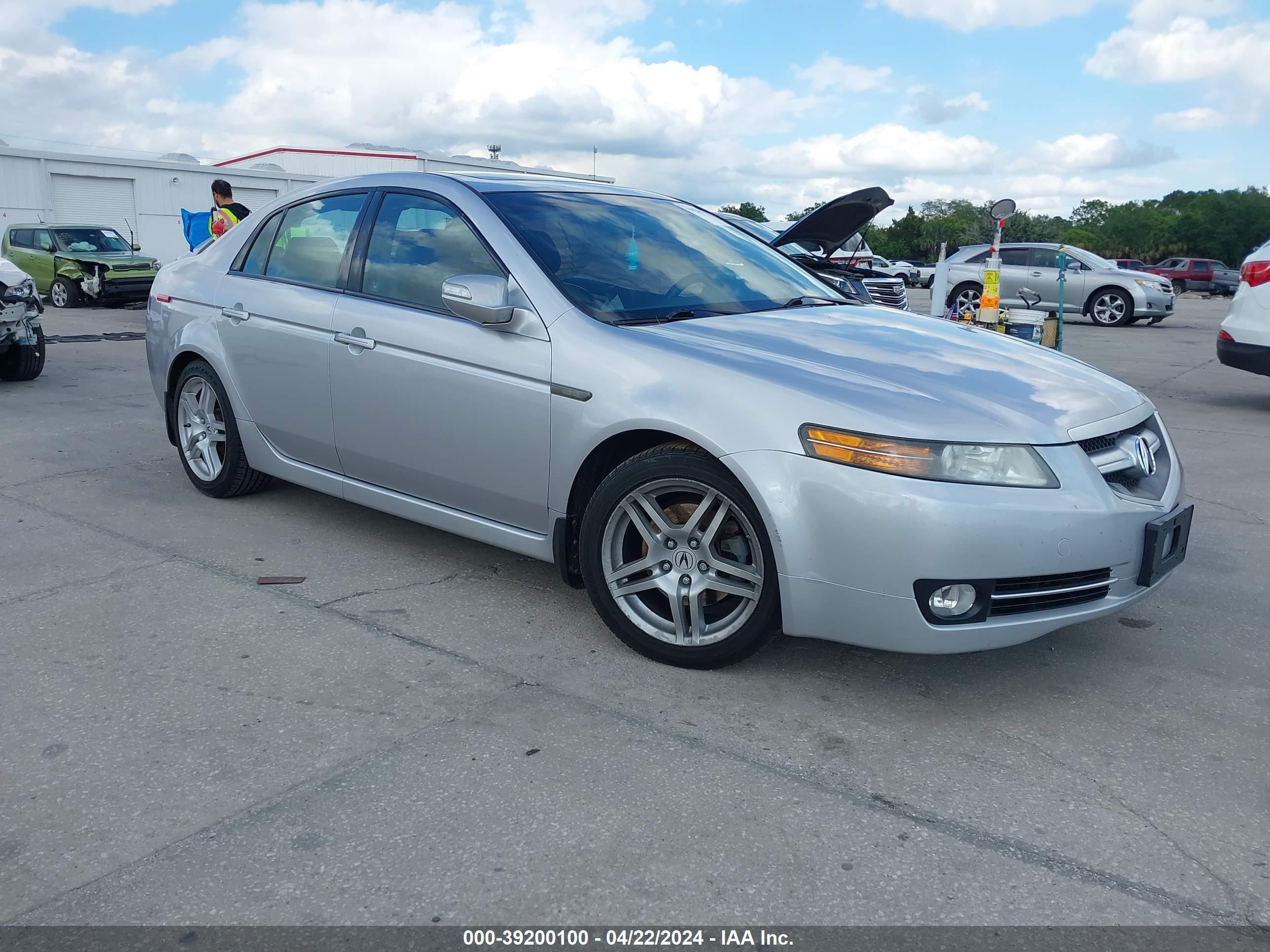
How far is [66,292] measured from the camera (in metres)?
18.3

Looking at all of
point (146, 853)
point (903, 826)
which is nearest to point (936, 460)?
point (903, 826)

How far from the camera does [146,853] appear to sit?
2.44 metres

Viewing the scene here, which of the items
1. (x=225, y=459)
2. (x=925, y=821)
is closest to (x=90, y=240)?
(x=225, y=459)

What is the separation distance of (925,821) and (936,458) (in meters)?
0.99

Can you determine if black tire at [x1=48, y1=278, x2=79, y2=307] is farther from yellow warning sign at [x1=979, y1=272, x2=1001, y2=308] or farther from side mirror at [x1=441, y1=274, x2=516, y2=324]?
side mirror at [x1=441, y1=274, x2=516, y2=324]

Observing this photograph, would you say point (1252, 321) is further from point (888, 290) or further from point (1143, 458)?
point (888, 290)

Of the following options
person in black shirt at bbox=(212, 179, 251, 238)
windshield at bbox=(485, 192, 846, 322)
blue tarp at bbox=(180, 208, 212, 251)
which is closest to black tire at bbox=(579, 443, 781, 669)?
windshield at bbox=(485, 192, 846, 322)

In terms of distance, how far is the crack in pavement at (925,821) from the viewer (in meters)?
2.34

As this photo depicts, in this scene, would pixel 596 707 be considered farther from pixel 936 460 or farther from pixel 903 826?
pixel 936 460

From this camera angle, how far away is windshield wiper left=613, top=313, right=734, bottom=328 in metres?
3.74

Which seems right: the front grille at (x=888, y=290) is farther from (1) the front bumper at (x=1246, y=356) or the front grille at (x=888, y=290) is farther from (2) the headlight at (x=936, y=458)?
(2) the headlight at (x=936, y=458)

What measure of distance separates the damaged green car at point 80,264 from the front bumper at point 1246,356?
1595cm

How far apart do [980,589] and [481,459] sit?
5.87 ft

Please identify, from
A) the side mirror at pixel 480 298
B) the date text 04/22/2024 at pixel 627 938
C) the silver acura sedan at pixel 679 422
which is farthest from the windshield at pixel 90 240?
the date text 04/22/2024 at pixel 627 938
